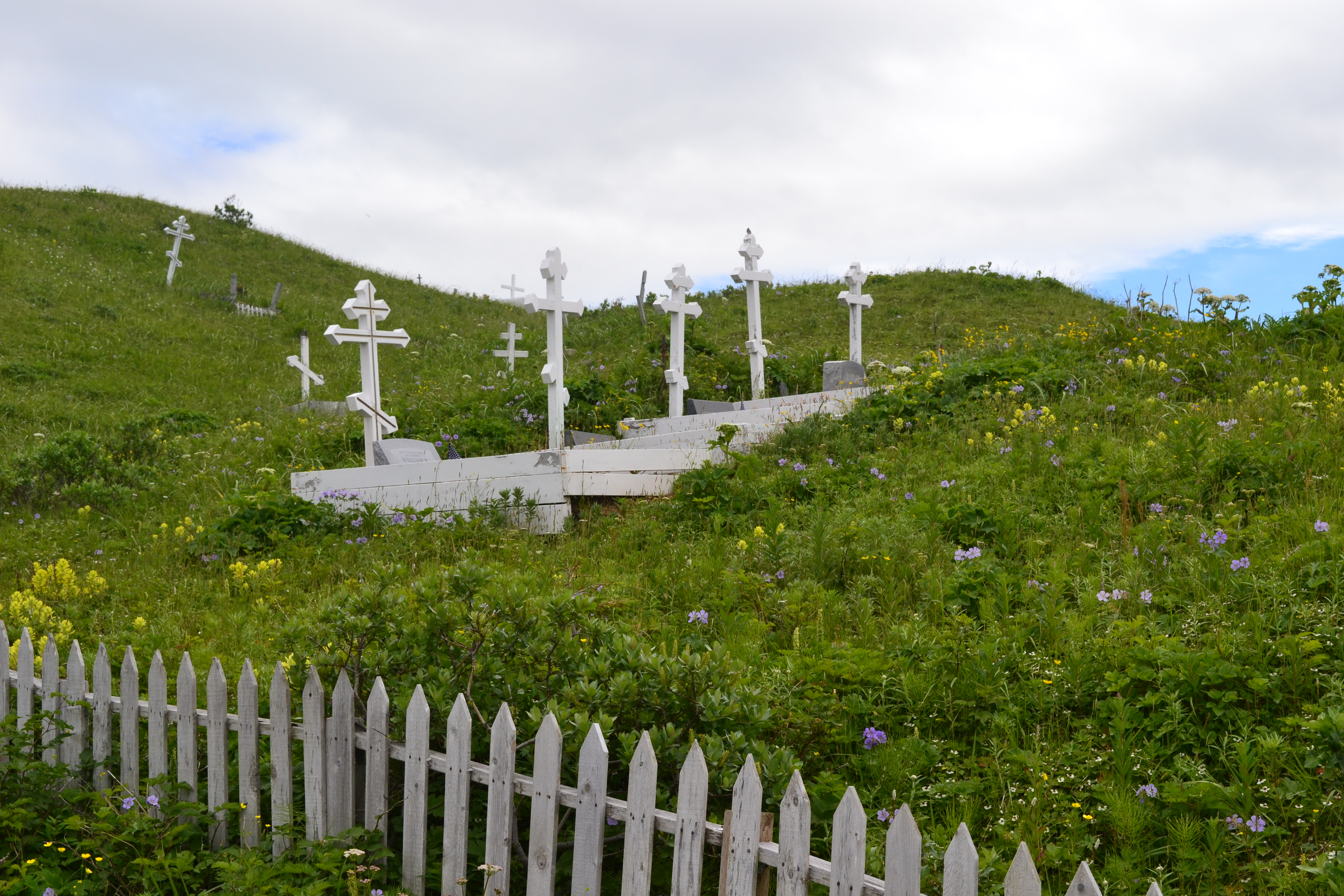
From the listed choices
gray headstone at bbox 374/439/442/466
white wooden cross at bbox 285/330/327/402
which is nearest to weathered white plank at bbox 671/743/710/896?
gray headstone at bbox 374/439/442/466

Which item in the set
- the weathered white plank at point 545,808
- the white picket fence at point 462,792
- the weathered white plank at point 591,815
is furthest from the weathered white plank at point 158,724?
the weathered white plank at point 591,815

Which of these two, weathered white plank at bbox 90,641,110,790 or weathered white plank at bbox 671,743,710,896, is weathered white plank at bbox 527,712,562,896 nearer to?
weathered white plank at bbox 671,743,710,896

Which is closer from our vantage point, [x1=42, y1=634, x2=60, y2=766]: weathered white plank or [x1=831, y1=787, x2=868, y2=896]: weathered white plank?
[x1=831, y1=787, x2=868, y2=896]: weathered white plank

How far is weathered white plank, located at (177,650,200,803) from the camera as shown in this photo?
13.3ft

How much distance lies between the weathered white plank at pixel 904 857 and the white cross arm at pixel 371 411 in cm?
814

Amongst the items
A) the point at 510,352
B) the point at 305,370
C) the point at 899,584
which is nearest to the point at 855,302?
the point at 510,352

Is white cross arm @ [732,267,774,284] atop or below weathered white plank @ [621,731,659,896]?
atop

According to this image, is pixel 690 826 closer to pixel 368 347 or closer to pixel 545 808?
pixel 545 808

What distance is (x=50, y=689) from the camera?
469cm

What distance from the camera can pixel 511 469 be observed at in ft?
27.3

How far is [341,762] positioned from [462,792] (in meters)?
0.67

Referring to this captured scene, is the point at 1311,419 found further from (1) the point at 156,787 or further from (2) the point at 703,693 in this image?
(1) the point at 156,787

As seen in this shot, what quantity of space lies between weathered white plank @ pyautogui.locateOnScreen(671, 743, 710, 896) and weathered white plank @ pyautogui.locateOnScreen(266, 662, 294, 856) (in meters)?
1.72

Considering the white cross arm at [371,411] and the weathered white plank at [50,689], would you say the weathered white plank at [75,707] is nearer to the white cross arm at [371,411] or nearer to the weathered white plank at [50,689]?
the weathered white plank at [50,689]
